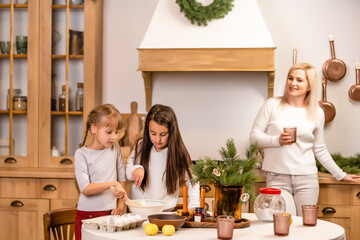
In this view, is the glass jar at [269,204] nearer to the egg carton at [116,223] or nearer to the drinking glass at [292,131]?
the egg carton at [116,223]

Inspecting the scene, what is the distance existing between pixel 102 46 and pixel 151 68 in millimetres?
715

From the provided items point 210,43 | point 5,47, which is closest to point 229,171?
point 210,43

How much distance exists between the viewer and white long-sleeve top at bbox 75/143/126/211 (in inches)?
92.7

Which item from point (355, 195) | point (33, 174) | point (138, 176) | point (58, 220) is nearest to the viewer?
point (58, 220)

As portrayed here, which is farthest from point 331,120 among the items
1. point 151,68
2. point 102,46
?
point 102,46

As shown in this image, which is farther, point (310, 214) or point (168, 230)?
point (310, 214)

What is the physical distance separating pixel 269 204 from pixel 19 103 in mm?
2365

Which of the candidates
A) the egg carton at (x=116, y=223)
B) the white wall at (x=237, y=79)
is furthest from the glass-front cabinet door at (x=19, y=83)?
the egg carton at (x=116, y=223)

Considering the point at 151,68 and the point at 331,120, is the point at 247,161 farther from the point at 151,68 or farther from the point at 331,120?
the point at 331,120

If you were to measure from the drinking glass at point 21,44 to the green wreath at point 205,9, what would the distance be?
3.90 feet

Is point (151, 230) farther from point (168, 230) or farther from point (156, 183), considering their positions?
point (156, 183)

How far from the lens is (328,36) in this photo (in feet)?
12.8

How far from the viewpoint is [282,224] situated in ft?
5.78

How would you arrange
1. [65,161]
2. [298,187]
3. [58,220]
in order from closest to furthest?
[58,220] < [298,187] < [65,161]
